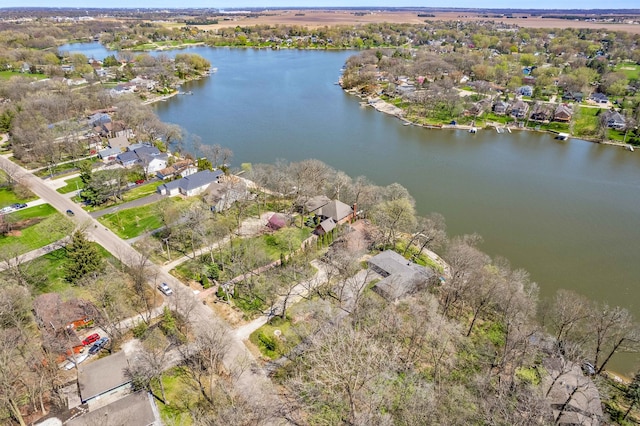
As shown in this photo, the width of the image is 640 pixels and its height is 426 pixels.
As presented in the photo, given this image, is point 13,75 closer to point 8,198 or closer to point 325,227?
point 8,198

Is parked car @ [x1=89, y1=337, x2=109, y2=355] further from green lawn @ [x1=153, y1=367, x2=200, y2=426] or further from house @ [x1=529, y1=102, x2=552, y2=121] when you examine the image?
house @ [x1=529, y1=102, x2=552, y2=121]

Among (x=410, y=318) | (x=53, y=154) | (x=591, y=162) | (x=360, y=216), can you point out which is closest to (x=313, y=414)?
(x=410, y=318)

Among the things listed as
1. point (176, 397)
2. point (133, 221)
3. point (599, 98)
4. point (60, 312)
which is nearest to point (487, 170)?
point (133, 221)

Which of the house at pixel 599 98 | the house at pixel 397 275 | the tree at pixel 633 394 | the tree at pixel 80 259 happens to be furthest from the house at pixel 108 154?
the house at pixel 599 98

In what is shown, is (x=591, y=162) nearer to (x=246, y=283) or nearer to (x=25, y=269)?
(x=246, y=283)

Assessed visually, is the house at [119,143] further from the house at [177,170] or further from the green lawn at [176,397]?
the green lawn at [176,397]

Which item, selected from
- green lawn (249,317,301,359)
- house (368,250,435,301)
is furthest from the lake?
green lawn (249,317,301,359)
